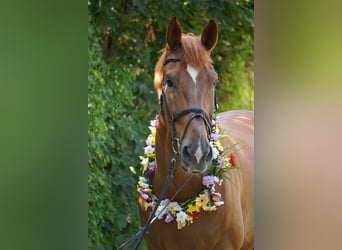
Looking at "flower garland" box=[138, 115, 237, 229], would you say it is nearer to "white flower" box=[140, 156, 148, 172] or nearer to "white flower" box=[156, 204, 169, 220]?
"white flower" box=[156, 204, 169, 220]

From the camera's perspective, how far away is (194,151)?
2.54 m

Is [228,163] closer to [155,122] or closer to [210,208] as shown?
[210,208]

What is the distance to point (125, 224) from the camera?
10.6 ft

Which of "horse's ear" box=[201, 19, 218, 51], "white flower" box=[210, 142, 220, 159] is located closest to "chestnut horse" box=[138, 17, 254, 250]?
"horse's ear" box=[201, 19, 218, 51]

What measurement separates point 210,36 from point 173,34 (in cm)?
17

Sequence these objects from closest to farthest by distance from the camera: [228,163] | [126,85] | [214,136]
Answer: [214,136] → [228,163] → [126,85]

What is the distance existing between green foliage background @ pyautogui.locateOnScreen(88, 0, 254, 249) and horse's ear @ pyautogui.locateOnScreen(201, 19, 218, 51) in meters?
0.21

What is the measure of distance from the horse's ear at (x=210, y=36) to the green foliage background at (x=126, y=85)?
0.68ft

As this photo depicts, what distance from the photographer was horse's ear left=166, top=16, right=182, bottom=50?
2791mm

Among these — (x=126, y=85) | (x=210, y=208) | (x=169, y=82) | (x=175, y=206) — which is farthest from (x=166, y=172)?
(x=126, y=85)

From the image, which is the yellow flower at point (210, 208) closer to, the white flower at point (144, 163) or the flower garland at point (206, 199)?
the flower garland at point (206, 199)

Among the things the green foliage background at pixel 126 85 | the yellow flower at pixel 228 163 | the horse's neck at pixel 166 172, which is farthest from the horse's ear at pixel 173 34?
the yellow flower at pixel 228 163

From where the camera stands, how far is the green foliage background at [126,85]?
10.2ft
